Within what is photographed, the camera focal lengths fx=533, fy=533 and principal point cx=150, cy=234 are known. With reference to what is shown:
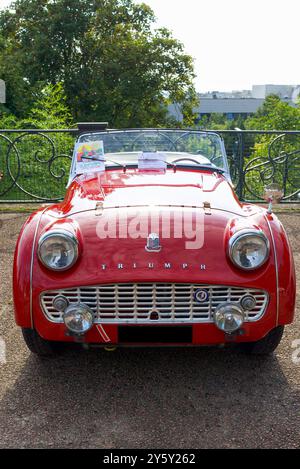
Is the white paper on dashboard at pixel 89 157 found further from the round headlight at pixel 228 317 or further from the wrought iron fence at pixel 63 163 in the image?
the wrought iron fence at pixel 63 163

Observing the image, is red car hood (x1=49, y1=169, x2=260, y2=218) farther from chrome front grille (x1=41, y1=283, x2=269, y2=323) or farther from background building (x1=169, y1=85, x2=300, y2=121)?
background building (x1=169, y1=85, x2=300, y2=121)

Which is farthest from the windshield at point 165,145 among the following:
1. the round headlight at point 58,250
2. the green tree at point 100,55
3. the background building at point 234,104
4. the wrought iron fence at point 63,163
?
the background building at point 234,104

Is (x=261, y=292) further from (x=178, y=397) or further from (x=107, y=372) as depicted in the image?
(x=107, y=372)

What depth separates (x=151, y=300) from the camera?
2.92 metres

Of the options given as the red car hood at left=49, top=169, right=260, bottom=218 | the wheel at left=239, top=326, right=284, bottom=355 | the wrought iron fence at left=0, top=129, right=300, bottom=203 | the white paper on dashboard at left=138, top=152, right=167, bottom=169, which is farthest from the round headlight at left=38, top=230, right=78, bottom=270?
the wrought iron fence at left=0, top=129, right=300, bottom=203

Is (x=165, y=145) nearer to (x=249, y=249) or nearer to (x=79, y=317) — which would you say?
(x=249, y=249)

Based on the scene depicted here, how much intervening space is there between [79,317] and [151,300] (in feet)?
1.32

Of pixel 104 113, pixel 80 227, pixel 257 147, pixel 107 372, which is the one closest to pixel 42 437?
pixel 107 372

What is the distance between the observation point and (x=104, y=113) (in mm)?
31094

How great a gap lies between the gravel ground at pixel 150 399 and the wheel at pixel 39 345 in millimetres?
71

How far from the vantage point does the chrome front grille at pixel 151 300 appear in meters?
2.90

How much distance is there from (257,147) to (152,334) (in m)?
6.14

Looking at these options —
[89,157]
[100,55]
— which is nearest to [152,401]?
[89,157]

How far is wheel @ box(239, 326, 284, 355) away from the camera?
3.25 metres
